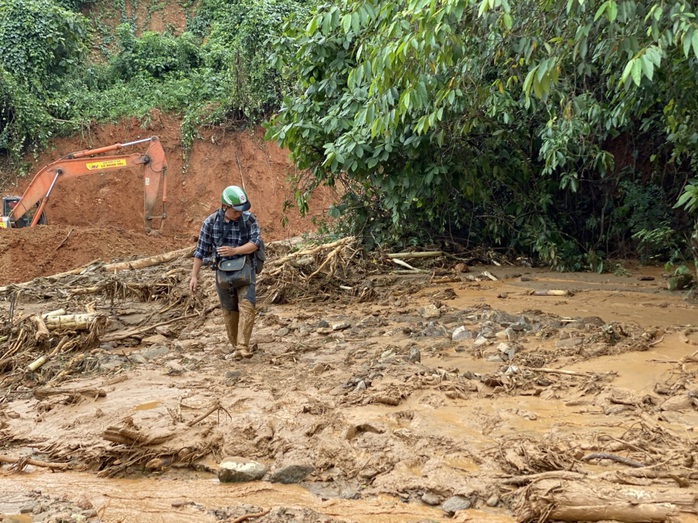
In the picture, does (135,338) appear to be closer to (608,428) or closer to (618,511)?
(608,428)

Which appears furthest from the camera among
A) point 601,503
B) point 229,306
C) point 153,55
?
point 153,55

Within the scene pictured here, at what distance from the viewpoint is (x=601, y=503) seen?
346 cm

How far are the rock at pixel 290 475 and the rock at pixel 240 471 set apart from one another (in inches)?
3.7

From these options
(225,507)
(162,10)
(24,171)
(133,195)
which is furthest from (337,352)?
(162,10)

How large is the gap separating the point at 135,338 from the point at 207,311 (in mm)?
1248

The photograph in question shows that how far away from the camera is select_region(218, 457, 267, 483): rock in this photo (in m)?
4.34

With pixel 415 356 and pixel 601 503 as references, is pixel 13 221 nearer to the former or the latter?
pixel 415 356

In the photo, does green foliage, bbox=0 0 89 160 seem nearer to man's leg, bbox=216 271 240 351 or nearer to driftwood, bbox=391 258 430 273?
driftwood, bbox=391 258 430 273

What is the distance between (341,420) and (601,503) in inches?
77.0

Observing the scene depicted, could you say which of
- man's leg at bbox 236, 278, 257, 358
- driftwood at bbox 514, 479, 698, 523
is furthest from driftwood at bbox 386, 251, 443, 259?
driftwood at bbox 514, 479, 698, 523

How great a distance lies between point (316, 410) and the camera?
525 centimetres

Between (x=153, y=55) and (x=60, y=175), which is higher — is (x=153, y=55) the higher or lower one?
the higher one

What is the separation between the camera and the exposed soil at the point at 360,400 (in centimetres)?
394

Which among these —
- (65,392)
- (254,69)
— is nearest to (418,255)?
(65,392)
